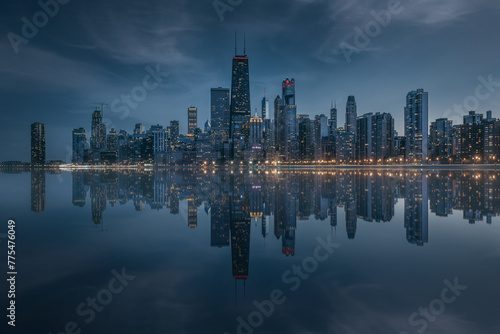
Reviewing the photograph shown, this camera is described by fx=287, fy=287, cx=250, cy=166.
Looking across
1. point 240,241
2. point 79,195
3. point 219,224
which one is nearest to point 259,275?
point 240,241

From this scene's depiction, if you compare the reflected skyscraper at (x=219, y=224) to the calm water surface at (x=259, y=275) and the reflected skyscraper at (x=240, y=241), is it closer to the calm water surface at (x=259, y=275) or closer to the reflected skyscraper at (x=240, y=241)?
the calm water surface at (x=259, y=275)

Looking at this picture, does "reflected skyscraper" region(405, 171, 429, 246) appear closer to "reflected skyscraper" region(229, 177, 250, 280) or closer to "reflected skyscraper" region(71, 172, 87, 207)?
"reflected skyscraper" region(229, 177, 250, 280)

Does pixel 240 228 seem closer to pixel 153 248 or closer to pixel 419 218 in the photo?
pixel 153 248

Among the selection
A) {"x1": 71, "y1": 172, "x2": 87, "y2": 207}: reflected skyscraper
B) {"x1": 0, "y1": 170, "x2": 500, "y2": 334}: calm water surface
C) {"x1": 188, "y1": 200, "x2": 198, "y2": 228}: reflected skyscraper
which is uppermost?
{"x1": 71, "y1": 172, "x2": 87, "y2": 207}: reflected skyscraper

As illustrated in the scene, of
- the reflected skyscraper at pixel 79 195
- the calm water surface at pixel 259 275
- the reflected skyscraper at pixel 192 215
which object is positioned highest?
the reflected skyscraper at pixel 79 195

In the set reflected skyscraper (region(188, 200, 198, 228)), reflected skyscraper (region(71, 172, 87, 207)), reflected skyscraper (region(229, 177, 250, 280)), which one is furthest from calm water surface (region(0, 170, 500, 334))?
reflected skyscraper (region(71, 172, 87, 207))

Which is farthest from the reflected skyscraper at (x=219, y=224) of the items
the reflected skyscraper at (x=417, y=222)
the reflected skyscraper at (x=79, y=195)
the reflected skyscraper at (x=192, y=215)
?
the reflected skyscraper at (x=79, y=195)

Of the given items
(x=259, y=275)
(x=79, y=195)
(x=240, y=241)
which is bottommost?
(x=259, y=275)

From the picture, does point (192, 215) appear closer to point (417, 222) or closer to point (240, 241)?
point (240, 241)

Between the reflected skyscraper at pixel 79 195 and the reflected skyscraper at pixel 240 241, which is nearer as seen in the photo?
the reflected skyscraper at pixel 240 241

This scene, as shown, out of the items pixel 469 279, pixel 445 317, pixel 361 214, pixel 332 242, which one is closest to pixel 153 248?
pixel 332 242

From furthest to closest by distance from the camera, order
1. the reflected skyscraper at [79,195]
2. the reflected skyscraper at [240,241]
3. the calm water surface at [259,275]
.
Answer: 1. the reflected skyscraper at [79,195]
2. the reflected skyscraper at [240,241]
3. the calm water surface at [259,275]
